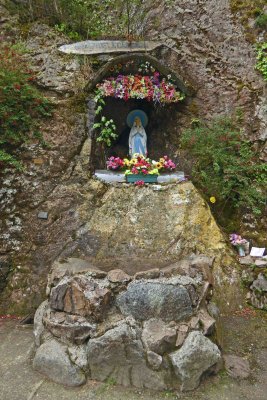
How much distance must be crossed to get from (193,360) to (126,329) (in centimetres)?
85

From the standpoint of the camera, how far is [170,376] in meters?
3.91

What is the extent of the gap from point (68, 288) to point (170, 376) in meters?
1.66

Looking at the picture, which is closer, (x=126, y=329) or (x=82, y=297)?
(x=126, y=329)

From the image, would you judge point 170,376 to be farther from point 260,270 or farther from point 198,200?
point 198,200

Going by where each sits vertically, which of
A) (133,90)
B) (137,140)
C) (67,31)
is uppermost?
(67,31)

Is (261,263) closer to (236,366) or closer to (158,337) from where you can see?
(236,366)

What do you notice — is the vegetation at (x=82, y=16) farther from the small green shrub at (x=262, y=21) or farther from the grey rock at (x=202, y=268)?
the grey rock at (x=202, y=268)

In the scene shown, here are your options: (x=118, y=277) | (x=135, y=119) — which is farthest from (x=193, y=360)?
(x=135, y=119)

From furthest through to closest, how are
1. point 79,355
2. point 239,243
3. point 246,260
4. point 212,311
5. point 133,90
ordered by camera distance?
1. point 133,90
2. point 239,243
3. point 246,260
4. point 212,311
5. point 79,355

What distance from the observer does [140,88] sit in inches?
311

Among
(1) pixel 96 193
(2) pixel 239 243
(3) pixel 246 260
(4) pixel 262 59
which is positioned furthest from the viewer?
(4) pixel 262 59

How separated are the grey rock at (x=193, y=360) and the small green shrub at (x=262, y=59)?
651cm

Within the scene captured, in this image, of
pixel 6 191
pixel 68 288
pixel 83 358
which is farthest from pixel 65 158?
pixel 83 358

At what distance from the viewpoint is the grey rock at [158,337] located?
12.9 feet
